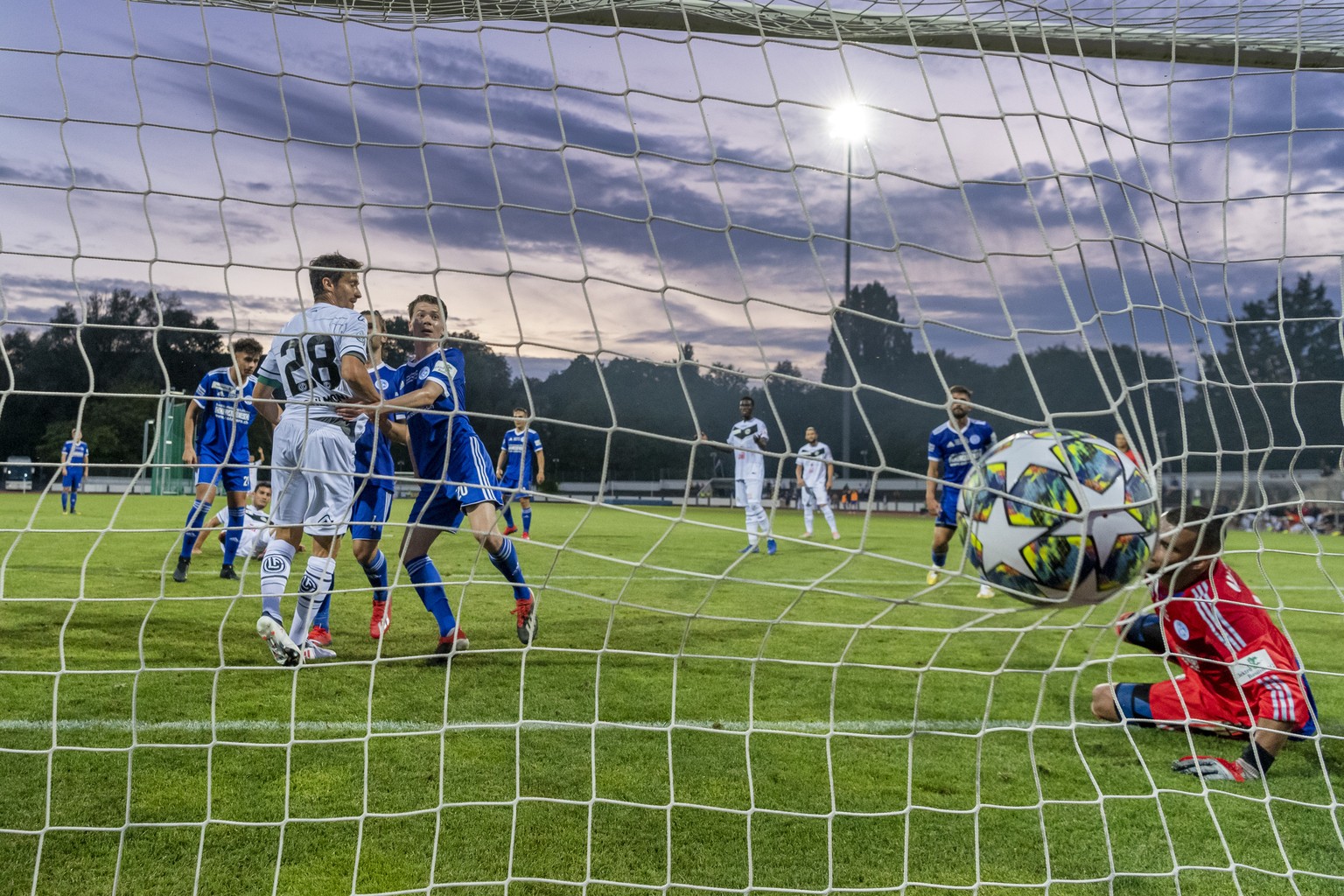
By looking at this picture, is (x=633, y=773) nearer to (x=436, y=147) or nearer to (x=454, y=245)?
(x=454, y=245)

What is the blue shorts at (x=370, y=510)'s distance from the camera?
476cm

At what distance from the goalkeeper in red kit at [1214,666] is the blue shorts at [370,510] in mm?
3441

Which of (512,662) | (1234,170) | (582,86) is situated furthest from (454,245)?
(1234,170)

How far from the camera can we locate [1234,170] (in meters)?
3.94

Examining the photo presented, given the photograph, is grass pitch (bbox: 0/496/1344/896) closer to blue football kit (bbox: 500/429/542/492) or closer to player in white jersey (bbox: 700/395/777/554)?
player in white jersey (bbox: 700/395/777/554)

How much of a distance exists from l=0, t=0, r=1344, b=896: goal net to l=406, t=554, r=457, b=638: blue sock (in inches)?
10.0

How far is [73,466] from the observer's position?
267 centimetres

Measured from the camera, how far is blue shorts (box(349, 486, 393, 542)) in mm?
4758

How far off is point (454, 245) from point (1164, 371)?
2673 millimetres

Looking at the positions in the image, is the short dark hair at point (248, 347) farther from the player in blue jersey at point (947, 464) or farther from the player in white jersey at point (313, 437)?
the player in blue jersey at point (947, 464)

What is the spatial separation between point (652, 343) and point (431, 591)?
1700 mm

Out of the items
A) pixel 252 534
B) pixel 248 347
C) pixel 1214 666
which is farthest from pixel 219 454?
pixel 1214 666

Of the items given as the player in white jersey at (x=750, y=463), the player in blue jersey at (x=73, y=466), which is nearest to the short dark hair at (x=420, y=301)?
the player in blue jersey at (x=73, y=466)

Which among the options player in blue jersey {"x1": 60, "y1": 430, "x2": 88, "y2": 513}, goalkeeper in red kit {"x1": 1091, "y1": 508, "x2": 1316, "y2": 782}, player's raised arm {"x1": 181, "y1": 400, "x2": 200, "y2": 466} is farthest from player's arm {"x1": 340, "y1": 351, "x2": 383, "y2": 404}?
player's raised arm {"x1": 181, "y1": 400, "x2": 200, "y2": 466}
